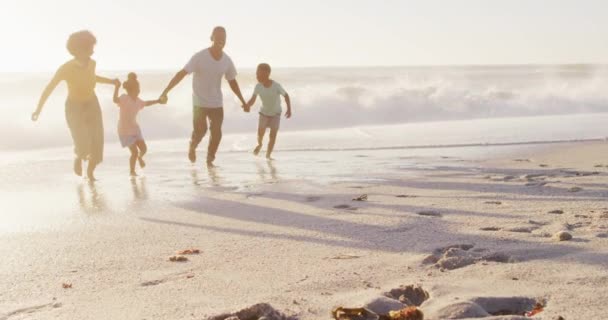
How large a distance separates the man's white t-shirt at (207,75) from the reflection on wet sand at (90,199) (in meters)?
1.93

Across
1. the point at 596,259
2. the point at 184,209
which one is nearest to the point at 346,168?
the point at 184,209

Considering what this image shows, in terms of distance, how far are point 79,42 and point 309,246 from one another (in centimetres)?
462

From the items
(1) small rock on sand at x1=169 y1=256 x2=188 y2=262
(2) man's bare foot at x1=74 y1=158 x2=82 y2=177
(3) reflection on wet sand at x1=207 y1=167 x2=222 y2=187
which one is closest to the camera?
(1) small rock on sand at x1=169 y1=256 x2=188 y2=262

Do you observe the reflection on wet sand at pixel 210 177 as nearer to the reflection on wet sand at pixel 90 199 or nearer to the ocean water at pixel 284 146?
the ocean water at pixel 284 146

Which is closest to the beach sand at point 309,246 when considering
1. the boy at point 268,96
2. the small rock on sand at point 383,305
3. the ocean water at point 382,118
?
the small rock on sand at point 383,305

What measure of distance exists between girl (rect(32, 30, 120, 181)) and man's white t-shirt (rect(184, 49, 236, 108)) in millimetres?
1153

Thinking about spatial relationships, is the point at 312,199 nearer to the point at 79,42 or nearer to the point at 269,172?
the point at 269,172

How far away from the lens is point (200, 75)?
898cm

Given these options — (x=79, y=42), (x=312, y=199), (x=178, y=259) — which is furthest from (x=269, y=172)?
(x=178, y=259)

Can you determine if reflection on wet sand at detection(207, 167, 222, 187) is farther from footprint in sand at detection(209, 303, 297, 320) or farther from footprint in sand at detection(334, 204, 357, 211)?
footprint in sand at detection(209, 303, 297, 320)

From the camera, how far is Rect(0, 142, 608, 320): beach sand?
9.75ft

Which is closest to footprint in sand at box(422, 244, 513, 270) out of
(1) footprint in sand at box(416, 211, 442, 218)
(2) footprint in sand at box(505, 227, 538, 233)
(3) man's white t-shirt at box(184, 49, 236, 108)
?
(2) footprint in sand at box(505, 227, 538, 233)

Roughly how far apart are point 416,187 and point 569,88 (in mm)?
23920

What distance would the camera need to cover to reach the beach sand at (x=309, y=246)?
2.97 metres
